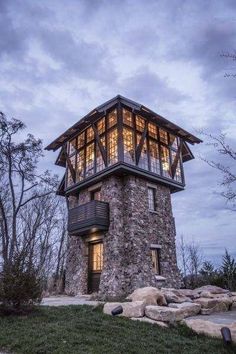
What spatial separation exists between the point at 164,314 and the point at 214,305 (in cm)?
264

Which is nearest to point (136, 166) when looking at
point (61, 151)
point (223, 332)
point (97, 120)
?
point (97, 120)

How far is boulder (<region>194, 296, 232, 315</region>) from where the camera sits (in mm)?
8985

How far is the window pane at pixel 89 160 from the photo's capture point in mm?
17297

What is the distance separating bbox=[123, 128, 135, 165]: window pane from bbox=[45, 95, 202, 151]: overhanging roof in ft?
4.59

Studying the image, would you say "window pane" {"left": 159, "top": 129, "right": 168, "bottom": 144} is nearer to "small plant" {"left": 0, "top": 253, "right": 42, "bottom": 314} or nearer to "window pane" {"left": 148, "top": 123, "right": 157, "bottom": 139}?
"window pane" {"left": 148, "top": 123, "right": 157, "bottom": 139}

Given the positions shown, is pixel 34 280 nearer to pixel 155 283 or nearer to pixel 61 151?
pixel 155 283

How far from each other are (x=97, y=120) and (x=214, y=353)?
46.6 feet

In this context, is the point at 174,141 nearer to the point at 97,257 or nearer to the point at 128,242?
the point at 128,242

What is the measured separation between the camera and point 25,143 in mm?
16609

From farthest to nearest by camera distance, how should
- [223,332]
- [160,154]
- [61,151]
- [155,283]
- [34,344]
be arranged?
[61,151] < [160,154] < [155,283] < [223,332] < [34,344]

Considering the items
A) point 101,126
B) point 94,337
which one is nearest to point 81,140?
point 101,126

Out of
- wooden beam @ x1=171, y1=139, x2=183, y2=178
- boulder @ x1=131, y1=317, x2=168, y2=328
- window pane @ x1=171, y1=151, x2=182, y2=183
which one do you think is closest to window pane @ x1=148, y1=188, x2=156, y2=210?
wooden beam @ x1=171, y1=139, x2=183, y2=178

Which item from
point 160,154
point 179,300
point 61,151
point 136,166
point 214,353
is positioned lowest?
point 214,353

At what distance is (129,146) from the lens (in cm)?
1606
